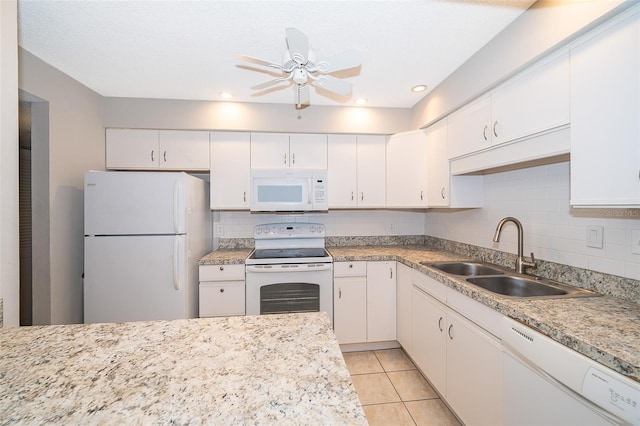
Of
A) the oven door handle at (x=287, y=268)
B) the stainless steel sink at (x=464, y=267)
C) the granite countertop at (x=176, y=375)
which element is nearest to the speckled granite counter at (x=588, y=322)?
the stainless steel sink at (x=464, y=267)

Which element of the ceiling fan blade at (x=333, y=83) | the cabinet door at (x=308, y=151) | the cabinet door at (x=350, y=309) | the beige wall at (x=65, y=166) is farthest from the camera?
the cabinet door at (x=308, y=151)

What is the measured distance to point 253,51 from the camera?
178 centimetres

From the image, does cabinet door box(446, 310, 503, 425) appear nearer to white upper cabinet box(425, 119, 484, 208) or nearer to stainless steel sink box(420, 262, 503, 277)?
stainless steel sink box(420, 262, 503, 277)

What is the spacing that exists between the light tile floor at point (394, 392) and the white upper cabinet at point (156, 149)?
2398 mm

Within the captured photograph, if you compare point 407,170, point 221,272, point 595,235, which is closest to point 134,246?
point 221,272

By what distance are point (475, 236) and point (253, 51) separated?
7.44ft

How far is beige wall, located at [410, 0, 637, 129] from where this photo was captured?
1144mm

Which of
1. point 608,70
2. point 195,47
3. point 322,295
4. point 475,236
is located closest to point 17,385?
point 195,47

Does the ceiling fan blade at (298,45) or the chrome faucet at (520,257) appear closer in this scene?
the ceiling fan blade at (298,45)

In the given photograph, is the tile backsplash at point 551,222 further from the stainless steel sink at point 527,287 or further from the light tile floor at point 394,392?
the light tile floor at point 394,392

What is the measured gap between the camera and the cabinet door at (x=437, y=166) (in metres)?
2.32

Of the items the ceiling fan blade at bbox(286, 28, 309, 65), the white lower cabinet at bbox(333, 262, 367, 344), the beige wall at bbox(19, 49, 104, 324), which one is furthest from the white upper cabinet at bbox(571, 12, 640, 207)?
the beige wall at bbox(19, 49, 104, 324)

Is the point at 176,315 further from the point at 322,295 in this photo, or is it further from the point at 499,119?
the point at 499,119

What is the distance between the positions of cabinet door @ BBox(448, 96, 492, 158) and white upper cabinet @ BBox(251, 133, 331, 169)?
3.90 feet
